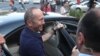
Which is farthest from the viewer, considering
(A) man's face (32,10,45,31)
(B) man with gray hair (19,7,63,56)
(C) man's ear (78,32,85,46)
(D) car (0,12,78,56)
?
(D) car (0,12,78,56)

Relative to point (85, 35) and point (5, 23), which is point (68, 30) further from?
point (85, 35)

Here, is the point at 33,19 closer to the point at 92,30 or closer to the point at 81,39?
the point at 81,39

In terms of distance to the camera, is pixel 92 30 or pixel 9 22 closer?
pixel 92 30

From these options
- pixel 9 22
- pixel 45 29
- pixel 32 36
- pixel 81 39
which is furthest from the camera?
pixel 45 29

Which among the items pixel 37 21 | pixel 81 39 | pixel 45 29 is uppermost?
pixel 81 39

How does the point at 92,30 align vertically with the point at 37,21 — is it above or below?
above

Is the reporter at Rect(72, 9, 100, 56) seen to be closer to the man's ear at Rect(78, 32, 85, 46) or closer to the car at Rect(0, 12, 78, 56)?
the man's ear at Rect(78, 32, 85, 46)

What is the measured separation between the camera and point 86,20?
6.66 feet

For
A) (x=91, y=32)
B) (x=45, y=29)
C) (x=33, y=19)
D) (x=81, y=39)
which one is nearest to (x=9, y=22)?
(x=33, y=19)

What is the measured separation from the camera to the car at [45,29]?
3986mm

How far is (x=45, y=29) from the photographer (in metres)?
4.63

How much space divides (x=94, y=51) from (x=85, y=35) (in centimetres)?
10

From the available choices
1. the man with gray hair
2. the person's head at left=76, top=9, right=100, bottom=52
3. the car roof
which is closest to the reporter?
the person's head at left=76, top=9, right=100, bottom=52

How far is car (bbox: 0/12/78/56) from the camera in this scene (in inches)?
157
